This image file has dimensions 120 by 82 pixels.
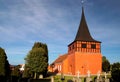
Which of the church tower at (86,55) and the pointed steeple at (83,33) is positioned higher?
the pointed steeple at (83,33)

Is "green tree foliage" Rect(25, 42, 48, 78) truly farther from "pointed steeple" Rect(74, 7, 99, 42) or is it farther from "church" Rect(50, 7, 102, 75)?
"pointed steeple" Rect(74, 7, 99, 42)

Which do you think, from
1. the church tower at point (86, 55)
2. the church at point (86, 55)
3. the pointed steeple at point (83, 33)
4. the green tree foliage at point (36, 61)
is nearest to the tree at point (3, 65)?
the green tree foliage at point (36, 61)

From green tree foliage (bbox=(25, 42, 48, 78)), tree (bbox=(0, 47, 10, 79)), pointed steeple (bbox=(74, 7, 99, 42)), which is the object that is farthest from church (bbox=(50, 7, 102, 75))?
tree (bbox=(0, 47, 10, 79))

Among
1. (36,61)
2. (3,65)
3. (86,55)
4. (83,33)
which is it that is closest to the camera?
(3,65)

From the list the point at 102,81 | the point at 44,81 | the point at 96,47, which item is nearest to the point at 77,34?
the point at 96,47

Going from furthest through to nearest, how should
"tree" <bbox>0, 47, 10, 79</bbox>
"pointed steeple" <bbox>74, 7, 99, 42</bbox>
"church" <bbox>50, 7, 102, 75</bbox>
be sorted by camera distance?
"pointed steeple" <bbox>74, 7, 99, 42</bbox>, "church" <bbox>50, 7, 102, 75</bbox>, "tree" <bbox>0, 47, 10, 79</bbox>

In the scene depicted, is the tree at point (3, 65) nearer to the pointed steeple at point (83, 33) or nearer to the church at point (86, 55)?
the church at point (86, 55)

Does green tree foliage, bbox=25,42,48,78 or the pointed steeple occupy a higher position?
the pointed steeple

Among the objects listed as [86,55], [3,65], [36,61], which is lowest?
[3,65]

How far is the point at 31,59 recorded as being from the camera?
47.4 metres

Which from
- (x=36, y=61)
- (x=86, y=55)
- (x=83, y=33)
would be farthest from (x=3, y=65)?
(x=83, y=33)

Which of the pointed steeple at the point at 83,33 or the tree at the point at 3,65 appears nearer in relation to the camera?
the tree at the point at 3,65

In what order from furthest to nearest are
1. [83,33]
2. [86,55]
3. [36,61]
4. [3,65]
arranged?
[83,33] < [86,55] < [36,61] < [3,65]

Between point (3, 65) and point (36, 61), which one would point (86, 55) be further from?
point (3, 65)
